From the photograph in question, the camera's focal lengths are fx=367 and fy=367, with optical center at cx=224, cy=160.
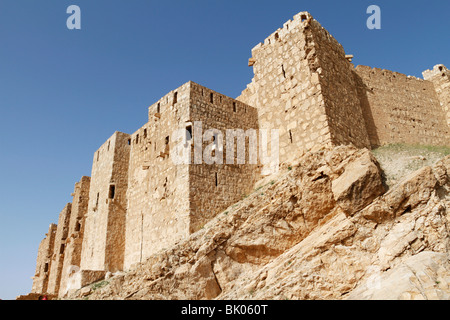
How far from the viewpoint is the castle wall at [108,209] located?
17703 mm

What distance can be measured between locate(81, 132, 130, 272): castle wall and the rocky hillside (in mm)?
5262

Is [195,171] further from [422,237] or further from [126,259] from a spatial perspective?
[422,237]

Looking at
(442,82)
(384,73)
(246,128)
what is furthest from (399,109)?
(246,128)

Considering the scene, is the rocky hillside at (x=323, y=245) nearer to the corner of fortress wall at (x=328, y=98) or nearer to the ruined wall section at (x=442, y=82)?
the corner of fortress wall at (x=328, y=98)

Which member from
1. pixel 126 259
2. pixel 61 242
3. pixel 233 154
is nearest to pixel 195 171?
pixel 233 154

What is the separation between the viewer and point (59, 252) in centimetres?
2659

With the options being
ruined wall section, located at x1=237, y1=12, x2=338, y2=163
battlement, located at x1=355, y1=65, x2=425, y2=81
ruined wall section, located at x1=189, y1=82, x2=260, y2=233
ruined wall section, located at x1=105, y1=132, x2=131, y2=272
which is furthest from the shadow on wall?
ruined wall section, located at x1=105, y1=132, x2=131, y2=272

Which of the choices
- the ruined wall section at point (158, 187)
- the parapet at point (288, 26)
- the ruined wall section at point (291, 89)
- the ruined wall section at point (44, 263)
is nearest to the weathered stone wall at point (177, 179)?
the ruined wall section at point (158, 187)

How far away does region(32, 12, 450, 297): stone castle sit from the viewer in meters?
14.0

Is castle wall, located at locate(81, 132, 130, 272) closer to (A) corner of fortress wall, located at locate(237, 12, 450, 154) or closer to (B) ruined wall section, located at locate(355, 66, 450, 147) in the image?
(A) corner of fortress wall, located at locate(237, 12, 450, 154)

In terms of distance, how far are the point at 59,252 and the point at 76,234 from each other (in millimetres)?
5090

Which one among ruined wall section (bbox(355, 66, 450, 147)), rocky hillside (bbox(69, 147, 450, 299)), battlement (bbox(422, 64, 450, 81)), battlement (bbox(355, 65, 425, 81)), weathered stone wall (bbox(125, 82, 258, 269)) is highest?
battlement (bbox(422, 64, 450, 81))

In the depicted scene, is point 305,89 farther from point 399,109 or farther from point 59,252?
point 59,252

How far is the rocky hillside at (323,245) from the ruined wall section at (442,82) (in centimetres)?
1256
